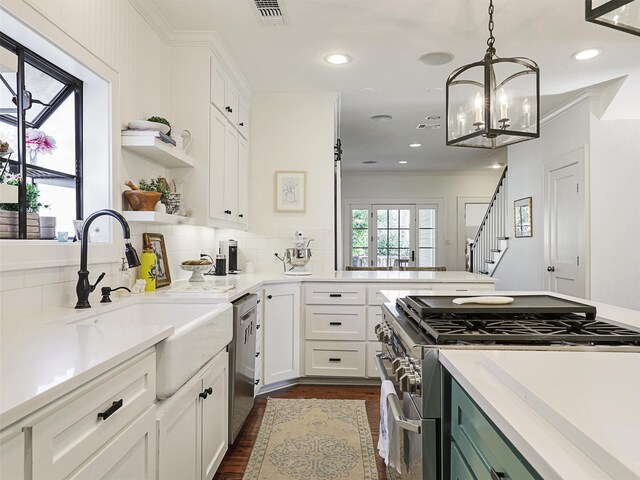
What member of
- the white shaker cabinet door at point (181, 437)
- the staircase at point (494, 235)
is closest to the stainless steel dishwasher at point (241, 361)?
the white shaker cabinet door at point (181, 437)

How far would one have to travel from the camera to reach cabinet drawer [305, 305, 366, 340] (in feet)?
11.8

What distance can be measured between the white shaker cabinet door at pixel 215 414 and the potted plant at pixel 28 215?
926 mm

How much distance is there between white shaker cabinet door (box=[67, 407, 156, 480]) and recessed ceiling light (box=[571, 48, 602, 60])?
12.1ft

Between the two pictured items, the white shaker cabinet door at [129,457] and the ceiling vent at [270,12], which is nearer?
the white shaker cabinet door at [129,457]

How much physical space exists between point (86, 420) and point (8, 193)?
102 centimetres

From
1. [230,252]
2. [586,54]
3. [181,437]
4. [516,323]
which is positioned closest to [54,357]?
[181,437]

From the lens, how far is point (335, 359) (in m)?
3.62

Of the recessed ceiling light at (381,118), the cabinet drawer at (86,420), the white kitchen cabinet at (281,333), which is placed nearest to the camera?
the cabinet drawer at (86,420)

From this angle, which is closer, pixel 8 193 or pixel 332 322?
pixel 8 193

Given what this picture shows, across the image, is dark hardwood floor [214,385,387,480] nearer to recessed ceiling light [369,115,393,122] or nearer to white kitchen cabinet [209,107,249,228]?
white kitchen cabinet [209,107,249,228]

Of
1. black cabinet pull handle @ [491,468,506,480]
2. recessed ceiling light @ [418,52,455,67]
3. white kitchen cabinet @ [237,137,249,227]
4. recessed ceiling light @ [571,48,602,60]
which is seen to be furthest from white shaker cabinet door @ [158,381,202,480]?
recessed ceiling light @ [571,48,602,60]

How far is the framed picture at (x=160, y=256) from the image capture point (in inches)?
103

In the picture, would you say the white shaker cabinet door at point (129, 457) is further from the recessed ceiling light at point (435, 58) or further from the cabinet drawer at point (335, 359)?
the recessed ceiling light at point (435, 58)

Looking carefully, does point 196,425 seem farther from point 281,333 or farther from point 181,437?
point 281,333
